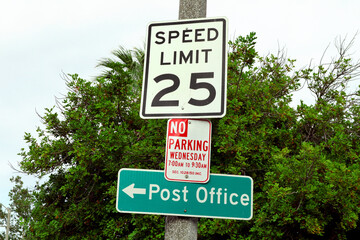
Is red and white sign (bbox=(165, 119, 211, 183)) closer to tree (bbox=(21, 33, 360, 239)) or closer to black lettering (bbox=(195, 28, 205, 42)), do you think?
black lettering (bbox=(195, 28, 205, 42))

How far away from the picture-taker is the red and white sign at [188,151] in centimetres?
259

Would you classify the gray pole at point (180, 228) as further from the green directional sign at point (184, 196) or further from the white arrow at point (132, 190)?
the white arrow at point (132, 190)

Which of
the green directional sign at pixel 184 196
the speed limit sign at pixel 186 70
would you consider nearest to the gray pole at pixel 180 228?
the green directional sign at pixel 184 196

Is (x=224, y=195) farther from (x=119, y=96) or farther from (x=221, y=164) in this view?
(x=119, y=96)

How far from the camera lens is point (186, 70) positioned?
2.73 m

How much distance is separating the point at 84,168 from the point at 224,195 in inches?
256

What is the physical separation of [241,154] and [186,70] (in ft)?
19.4

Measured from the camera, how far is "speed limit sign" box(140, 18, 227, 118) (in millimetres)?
2637

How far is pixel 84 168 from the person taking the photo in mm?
8672

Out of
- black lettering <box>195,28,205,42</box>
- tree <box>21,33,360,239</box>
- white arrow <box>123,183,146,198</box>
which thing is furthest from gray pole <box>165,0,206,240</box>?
tree <box>21,33,360,239</box>

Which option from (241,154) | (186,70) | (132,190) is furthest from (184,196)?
(241,154)

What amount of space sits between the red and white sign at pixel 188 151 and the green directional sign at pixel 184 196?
61 millimetres

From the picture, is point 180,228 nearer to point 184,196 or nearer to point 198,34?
point 184,196

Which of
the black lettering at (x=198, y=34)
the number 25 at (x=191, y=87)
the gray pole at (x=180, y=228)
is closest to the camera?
the gray pole at (x=180, y=228)
